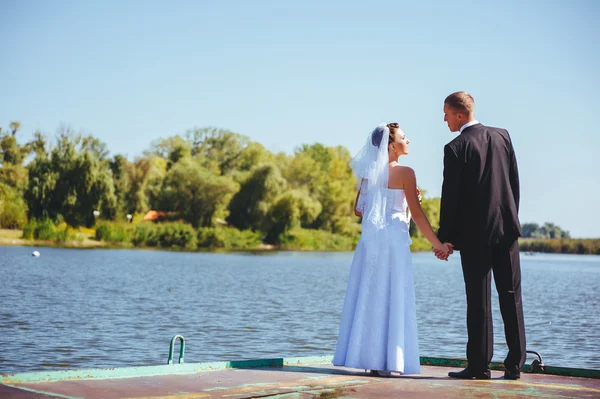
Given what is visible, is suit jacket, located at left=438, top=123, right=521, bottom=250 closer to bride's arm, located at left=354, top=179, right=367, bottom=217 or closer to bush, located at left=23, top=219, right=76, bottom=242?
bride's arm, located at left=354, top=179, right=367, bottom=217

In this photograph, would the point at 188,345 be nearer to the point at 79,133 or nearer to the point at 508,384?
the point at 508,384

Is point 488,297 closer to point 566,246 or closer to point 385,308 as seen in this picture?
point 385,308

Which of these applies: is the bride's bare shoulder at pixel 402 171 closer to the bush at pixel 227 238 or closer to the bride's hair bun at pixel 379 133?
the bride's hair bun at pixel 379 133

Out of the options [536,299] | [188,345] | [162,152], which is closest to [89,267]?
[536,299]

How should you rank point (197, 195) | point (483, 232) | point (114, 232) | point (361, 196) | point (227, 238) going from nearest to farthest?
1. point (483, 232)
2. point (361, 196)
3. point (114, 232)
4. point (197, 195)
5. point (227, 238)

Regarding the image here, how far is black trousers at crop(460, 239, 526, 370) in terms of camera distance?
5.81 m

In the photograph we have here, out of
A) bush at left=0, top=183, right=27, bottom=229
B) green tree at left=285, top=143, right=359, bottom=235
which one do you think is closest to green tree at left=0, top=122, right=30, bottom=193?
bush at left=0, top=183, right=27, bottom=229

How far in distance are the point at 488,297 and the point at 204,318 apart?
45.9 ft

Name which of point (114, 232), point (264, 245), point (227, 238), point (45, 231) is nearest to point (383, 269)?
point (45, 231)

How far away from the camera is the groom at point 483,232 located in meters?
5.81

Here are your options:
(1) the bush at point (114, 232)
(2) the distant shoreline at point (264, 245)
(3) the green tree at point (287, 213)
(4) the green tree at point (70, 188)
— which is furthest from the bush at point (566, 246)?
(4) the green tree at point (70, 188)

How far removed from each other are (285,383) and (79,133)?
206 ft

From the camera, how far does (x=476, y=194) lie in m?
5.83

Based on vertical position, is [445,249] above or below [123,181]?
below
